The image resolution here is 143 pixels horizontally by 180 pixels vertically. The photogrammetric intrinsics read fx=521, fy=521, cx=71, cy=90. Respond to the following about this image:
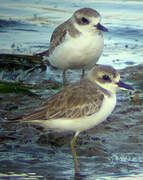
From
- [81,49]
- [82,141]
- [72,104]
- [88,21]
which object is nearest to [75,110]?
[72,104]

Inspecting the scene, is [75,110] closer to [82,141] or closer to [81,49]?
[82,141]

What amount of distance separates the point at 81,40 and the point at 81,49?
14cm

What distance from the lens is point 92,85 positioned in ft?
19.3

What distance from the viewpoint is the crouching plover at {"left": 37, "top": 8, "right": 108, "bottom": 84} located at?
8.13 meters

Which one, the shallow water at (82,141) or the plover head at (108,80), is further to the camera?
the plover head at (108,80)

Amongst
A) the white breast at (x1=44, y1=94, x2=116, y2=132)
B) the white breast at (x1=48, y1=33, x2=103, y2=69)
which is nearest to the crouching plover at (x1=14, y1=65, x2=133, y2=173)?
the white breast at (x1=44, y1=94, x2=116, y2=132)

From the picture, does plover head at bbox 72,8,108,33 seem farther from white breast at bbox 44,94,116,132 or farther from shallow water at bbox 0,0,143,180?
white breast at bbox 44,94,116,132

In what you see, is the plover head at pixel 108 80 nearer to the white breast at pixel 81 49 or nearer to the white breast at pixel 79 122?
the white breast at pixel 79 122

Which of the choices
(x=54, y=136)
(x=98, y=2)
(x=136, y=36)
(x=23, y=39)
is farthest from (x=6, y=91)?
(x=98, y=2)

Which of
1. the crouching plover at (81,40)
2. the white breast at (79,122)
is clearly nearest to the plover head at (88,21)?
the crouching plover at (81,40)

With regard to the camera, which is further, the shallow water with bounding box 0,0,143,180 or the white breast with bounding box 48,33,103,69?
the white breast with bounding box 48,33,103,69

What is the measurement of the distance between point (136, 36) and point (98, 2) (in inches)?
129

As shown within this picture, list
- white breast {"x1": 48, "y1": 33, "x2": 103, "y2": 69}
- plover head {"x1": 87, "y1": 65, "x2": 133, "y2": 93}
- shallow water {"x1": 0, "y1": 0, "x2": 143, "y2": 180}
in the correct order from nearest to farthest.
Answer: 1. shallow water {"x1": 0, "y1": 0, "x2": 143, "y2": 180}
2. plover head {"x1": 87, "y1": 65, "x2": 133, "y2": 93}
3. white breast {"x1": 48, "y1": 33, "x2": 103, "y2": 69}

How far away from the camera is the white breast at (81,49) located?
26.7 ft
